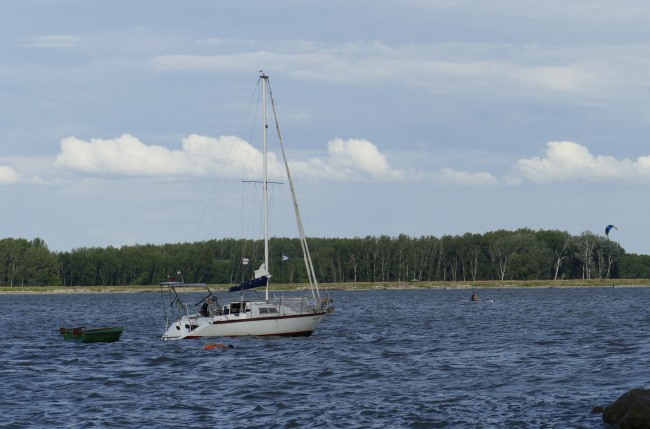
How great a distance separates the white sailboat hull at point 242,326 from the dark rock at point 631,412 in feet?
115

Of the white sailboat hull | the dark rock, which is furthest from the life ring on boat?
the dark rock

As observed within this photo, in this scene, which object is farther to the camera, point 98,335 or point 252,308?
point 98,335

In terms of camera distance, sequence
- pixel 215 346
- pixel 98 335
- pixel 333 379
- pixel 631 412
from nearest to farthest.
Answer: pixel 631 412 < pixel 333 379 < pixel 215 346 < pixel 98 335

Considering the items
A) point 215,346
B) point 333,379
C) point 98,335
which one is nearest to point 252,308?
point 215,346

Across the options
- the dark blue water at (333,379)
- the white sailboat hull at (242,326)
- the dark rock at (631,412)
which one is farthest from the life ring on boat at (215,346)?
the dark rock at (631,412)

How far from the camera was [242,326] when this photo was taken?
66.8 meters

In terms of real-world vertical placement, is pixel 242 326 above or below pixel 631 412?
above

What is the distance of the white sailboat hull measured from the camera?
6675 cm

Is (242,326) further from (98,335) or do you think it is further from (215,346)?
(98,335)

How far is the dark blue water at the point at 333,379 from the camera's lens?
37.2 metres

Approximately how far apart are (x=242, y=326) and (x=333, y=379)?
19.4m

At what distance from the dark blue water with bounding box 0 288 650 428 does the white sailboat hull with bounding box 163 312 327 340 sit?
82 cm

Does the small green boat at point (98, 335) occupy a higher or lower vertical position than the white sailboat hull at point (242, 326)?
lower

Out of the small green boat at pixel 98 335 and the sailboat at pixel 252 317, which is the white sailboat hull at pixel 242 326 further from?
the small green boat at pixel 98 335
